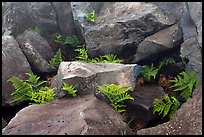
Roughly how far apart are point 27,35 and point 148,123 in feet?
18.5

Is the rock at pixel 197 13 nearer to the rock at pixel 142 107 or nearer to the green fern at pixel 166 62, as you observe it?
the green fern at pixel 166 62

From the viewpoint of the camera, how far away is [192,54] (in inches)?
356

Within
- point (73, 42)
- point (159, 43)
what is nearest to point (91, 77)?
point (159, 43)

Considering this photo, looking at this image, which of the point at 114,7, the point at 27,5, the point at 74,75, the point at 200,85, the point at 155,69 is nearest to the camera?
the point at 200,85

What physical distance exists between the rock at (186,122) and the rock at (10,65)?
4557 mm

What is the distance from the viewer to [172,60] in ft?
32.9

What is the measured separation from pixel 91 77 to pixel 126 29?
2732 millimetres

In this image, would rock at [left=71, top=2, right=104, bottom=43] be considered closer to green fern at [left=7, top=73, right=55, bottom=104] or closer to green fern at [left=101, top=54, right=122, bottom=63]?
green fern at [left=101, top=54, right=122, bottom=63]

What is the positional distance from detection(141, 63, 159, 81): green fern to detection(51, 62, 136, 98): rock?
1.15m

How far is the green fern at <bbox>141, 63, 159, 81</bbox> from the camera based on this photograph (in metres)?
9.61

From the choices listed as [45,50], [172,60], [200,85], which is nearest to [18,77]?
[45,50]

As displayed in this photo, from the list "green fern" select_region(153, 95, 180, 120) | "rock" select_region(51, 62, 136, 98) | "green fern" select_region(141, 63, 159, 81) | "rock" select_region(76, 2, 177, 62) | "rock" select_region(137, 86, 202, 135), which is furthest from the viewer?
"rock" select_region(76, 2, 177, 62)

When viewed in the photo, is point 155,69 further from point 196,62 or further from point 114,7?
point 114,7

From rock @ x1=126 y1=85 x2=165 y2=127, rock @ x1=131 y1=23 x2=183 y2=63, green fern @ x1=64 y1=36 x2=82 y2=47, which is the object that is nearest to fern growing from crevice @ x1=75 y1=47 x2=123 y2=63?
rock @ x1=131 y1=23 x2=183 y2=63
